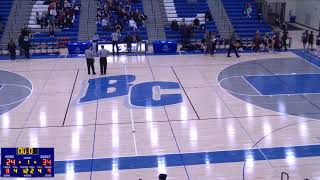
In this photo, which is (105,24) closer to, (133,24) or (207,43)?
(133,24)

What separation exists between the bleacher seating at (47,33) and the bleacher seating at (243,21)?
430 inches

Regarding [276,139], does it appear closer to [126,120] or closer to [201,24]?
[126,120]

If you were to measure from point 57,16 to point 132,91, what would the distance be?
1435cm

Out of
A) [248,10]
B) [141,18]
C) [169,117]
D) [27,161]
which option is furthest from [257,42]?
[27,161]

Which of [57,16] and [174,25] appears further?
[57,16]

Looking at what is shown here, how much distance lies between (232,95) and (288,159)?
6.33 metres

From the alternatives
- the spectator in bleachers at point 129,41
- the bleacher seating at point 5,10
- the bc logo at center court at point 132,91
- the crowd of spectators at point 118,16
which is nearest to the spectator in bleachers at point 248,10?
the crowd of spectators at point 118,16

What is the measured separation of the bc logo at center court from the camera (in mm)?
18594

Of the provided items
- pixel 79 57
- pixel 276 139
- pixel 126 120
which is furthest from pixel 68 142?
pixel 79 57

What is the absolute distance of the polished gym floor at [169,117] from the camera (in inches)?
508

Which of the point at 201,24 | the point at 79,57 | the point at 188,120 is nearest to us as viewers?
the point at 188,120

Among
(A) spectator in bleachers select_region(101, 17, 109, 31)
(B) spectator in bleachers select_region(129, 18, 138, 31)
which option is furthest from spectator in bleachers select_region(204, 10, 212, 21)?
(A) spectator in bleachers select_region(101, 17, 109, 31)

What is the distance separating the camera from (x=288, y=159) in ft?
43.3

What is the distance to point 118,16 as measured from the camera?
3259 cm
